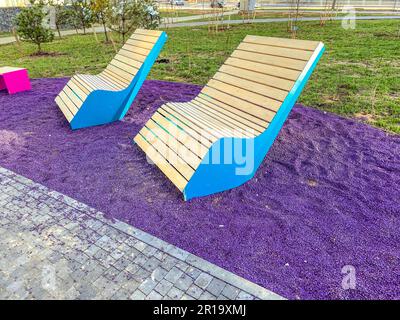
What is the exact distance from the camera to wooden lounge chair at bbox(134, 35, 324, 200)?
10.8 ft

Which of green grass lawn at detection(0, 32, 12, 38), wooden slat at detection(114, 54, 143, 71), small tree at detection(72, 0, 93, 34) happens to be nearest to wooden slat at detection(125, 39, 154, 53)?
wooden slat at detection(114, 54, 143, 71)

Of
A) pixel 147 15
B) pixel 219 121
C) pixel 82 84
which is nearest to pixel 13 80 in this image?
pixel 82 84

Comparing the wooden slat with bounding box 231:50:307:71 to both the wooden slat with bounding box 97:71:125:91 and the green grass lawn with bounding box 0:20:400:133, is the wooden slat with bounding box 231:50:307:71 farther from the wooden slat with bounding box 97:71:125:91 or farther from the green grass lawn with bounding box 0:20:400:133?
the wooden slat with bounding box 97:71:125:91

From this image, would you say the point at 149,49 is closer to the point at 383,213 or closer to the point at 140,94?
the point at 140,94

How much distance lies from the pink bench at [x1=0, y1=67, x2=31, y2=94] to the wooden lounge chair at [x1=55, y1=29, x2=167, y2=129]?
197 centimetres

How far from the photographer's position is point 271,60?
13.4 feet

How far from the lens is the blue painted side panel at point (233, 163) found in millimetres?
3209

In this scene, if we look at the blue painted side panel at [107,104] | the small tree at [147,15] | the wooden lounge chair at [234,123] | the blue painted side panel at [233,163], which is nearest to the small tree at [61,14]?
the small tree at [147,15]

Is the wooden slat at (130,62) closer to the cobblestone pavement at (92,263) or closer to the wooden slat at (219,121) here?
the wooden slat at (219,121)

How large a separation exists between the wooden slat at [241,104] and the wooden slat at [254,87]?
17cm

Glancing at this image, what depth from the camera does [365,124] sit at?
4.92m
